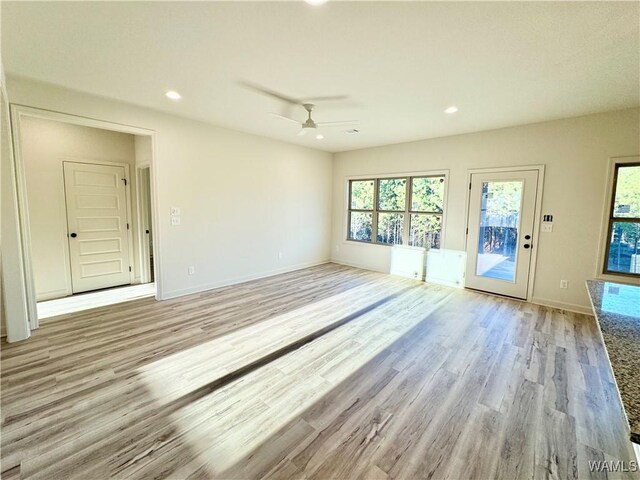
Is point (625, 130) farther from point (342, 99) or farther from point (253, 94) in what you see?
point (253, 94)

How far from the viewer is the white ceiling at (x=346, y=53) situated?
6.23 feet

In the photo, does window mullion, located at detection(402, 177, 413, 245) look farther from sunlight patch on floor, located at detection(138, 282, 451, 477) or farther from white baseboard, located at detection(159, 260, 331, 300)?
sunlight patch on floor, located at detection(138, 282, 451, 477)

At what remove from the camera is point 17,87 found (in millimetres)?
2949

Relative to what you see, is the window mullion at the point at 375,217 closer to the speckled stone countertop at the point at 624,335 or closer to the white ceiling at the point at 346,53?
the white ceiling at the point at 346,53

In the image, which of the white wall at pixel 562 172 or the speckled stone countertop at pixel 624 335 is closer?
the speckled stone countertop at pixel 624 335

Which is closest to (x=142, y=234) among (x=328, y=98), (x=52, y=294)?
(x=52, y=294)

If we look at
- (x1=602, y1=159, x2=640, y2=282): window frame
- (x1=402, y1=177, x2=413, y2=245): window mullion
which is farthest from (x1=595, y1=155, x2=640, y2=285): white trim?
(x1=402, y1=177, x2=413, y2=245): window mullion

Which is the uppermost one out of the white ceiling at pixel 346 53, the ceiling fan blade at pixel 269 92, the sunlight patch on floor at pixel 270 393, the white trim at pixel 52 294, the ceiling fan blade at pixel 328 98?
the ceiling fan blade at pixel 328 98

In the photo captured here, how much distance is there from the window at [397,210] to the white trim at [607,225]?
2174mm

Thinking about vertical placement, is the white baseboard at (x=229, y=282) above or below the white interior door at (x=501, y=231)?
below

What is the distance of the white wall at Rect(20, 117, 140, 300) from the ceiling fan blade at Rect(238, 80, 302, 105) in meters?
3.12

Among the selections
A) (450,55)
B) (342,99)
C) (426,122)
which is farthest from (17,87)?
(426,122)

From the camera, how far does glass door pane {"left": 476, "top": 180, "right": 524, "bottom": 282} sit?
4.48 meters

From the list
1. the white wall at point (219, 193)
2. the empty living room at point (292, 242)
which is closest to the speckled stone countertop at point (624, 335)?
the empty living room at point (292, 242)
